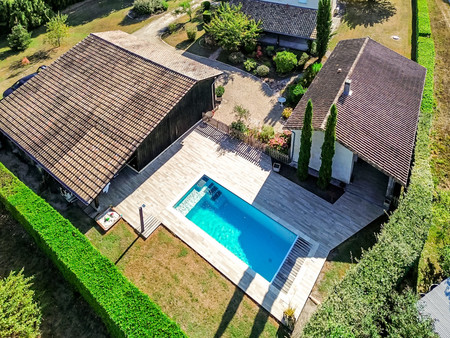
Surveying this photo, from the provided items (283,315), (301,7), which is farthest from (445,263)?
(301,7)

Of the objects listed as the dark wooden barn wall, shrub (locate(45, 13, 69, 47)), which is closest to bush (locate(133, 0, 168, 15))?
shrub (locate(45, 13, 69, 47))

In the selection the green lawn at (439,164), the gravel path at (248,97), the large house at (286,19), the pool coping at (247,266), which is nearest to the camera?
the pool coping at (247,266)

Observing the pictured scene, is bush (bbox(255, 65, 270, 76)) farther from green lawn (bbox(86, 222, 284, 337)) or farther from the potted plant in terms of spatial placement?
green lawn (bbox(86, 222, 284, 337))

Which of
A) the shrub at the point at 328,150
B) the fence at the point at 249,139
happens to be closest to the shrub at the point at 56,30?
the fence at the point at 249,139

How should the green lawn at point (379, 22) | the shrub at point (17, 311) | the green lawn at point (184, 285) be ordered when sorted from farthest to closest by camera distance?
1. the green lawn at point (379, 22)
2. the green lawn at point (184, 285)
3. the shrub at point (17, 311)

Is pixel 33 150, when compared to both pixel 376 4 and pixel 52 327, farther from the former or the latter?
pixel 376 4

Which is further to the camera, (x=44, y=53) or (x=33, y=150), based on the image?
(x=44, y=53)

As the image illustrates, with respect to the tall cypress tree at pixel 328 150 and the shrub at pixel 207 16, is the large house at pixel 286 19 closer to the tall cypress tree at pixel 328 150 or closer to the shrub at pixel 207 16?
the shrub at pixel 207 16

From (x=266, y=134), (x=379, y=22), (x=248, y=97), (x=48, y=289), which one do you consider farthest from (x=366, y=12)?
(x=48, y=289)

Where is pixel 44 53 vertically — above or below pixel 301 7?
below
